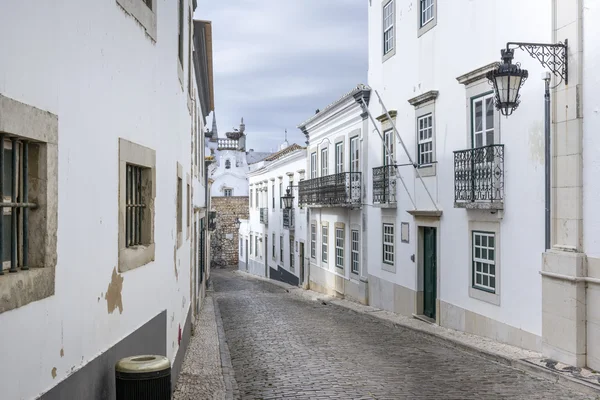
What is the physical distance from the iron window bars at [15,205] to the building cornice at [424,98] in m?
10.8

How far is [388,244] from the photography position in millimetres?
16531

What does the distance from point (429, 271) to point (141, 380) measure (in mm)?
10458

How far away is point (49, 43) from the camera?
3488 mm

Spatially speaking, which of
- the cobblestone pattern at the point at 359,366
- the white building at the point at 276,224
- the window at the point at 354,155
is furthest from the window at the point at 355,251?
the white building at the point at 276,224

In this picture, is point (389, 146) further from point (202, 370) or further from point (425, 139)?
point (202, 370)

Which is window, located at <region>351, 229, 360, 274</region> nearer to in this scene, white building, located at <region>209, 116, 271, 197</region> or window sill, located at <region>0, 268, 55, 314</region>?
window sill, located at <region>0, 268, 55, 314</region>

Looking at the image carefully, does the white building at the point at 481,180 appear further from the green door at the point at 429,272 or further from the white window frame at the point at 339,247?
the white window frame at the point at 339,247

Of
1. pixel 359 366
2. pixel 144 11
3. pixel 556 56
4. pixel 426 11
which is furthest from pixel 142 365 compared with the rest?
pixel 426 11

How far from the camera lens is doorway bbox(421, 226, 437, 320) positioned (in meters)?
13.9

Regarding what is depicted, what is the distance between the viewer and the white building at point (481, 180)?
8375 millimetres

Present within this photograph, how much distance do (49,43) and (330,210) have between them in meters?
18.8

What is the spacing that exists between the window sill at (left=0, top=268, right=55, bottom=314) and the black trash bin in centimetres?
120

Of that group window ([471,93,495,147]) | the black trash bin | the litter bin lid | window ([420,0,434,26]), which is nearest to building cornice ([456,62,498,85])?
window ([471,93,495,147])

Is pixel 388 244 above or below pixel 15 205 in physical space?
below
